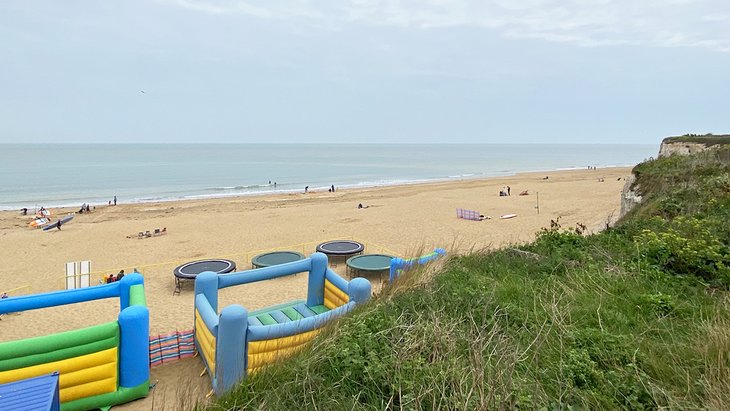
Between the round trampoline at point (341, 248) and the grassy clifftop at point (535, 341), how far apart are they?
10.6 m

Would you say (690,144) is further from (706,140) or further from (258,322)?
(258,322)

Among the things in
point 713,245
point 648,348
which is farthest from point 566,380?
point 713,245

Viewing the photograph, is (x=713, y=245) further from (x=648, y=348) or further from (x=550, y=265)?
(x=648, y=348)

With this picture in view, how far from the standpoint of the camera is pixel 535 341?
10.6 ft

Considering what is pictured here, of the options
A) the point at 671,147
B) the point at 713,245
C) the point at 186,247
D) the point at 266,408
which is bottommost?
the point at 186,247

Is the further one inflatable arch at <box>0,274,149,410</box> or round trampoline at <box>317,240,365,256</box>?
round trampoline at <box>317,240,365,256</box>

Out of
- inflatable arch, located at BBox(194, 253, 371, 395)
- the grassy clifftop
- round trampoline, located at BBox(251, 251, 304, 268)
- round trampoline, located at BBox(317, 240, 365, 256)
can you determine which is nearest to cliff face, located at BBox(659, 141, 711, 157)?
round trampoline, located at BBox(317, 240, 365, 256)

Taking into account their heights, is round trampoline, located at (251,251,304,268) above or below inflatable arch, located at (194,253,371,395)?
below

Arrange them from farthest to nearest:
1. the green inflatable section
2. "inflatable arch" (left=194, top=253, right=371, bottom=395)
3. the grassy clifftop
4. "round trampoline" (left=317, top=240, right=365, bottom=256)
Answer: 1. "round trampoline" (left=317, top=240, right=365, bottom=256)
2. the green inflatable section
3. "inflatable arch" (left=194, top=253, right=371, bottom=395)
4. the grassy clifftop

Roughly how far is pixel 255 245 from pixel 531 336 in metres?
17.3

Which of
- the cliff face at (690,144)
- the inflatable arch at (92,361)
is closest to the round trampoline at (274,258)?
the inflatable arch at (92,361)

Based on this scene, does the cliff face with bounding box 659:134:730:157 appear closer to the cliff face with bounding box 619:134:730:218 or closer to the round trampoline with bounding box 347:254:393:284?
the cliff face with bounding box 619:134:730:218

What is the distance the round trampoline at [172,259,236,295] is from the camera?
1311cm

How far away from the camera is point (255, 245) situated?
19.3 meters
